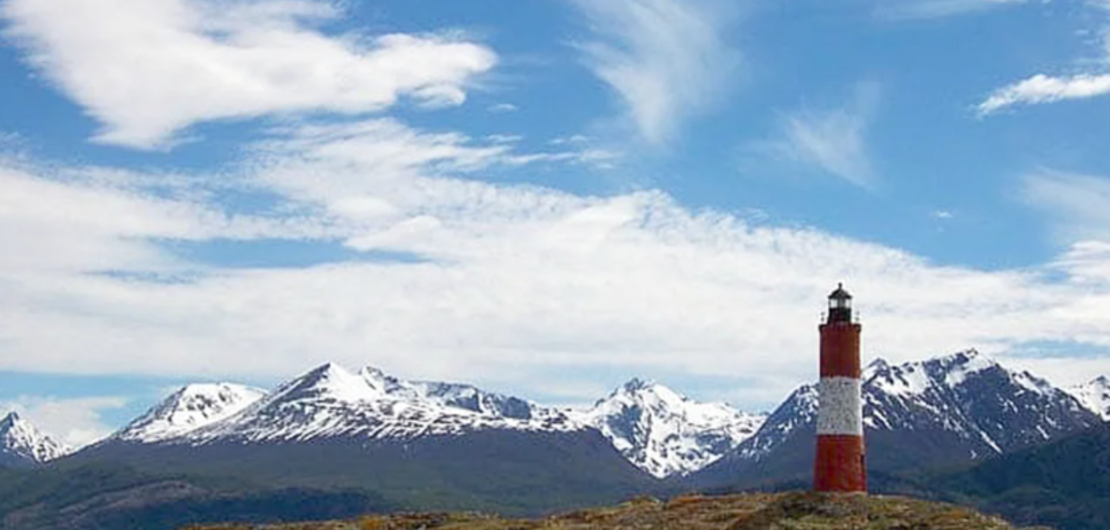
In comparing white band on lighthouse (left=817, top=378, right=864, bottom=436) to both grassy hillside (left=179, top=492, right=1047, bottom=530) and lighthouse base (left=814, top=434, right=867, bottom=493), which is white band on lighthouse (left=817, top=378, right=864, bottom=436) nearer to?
lighthouse base (left=814, top=434, right=867, bottom=493)

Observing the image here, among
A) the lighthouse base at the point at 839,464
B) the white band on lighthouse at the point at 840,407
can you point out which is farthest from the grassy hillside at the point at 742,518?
the white band on lighthouse at the point at 840,407

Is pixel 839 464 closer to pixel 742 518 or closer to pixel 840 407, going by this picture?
pixel 840 407

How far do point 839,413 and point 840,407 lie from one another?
34cm

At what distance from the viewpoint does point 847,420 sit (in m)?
81.7

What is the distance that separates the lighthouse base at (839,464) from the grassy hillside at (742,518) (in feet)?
11.3

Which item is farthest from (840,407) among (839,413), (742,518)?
(742,518)

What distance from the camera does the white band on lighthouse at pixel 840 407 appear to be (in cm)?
8162

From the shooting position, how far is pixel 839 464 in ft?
268

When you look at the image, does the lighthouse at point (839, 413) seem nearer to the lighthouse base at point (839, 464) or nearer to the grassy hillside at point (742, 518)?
the lighthouse base at point (839, 464)

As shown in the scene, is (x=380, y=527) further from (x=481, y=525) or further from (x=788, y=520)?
(x=788, y=520)

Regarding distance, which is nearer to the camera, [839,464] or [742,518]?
[742,518]

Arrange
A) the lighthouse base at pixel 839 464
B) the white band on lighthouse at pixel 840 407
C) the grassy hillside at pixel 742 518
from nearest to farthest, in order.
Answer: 1. the grassy hillside at pixel 742 518
2. the lighthouse base at pixel 839 464
3. the white band on lighthouse at pixel 840 407

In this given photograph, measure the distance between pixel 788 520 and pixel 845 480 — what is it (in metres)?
16.1

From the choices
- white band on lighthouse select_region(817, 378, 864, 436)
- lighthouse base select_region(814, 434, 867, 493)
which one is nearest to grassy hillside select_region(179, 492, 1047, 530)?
lighthouse base select_region(814, 434, 867, 493)
